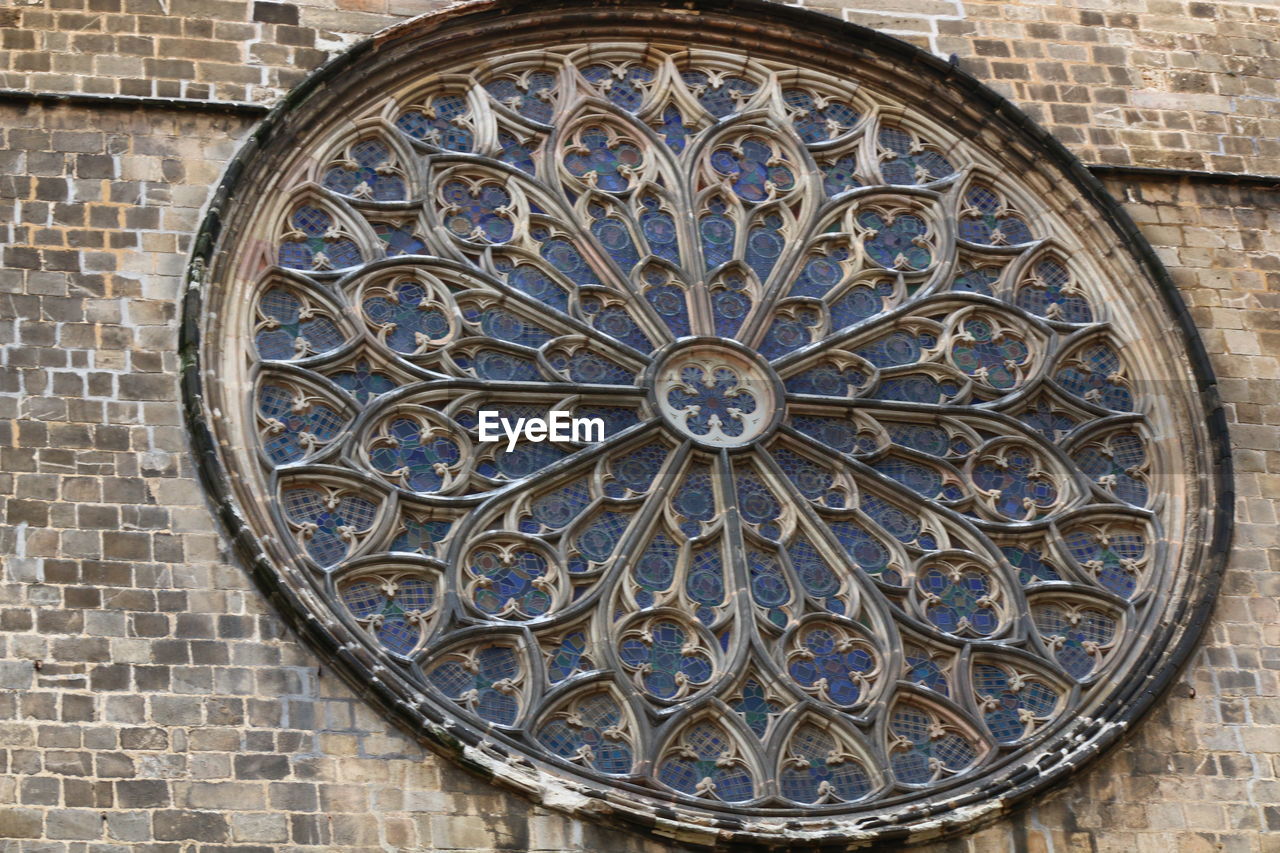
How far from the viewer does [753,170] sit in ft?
61.6

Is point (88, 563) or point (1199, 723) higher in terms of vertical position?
point (88, 563)

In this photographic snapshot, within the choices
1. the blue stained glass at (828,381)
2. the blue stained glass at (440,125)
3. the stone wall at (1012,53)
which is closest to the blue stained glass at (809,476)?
the blue stained glass at (828,381)

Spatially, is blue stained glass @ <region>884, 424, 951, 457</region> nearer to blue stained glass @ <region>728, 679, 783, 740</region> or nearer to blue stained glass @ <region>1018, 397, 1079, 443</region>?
blue stained glass @ <region>1018, 397, 1079, 443</region>

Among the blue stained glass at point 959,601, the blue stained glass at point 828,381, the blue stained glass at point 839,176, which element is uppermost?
the blue stained glass at point 839,176

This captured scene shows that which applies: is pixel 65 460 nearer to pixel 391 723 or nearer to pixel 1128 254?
pixel 391 723

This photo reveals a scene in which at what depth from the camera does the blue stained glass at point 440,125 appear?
60.5 ft

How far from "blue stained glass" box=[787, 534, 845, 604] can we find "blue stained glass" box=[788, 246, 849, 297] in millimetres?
1678

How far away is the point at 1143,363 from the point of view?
18375 mm

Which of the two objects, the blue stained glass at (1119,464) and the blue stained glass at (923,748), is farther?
the blue stained glass at (1119,464)

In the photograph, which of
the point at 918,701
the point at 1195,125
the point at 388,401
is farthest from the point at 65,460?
the point at 1195,125

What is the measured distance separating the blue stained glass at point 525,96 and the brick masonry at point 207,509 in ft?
2.50

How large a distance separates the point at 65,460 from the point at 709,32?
5.09 m

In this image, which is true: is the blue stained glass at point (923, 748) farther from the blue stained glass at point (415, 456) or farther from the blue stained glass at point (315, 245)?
the blue stained glass at point (315, 245)

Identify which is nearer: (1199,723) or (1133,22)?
(1199,723)
